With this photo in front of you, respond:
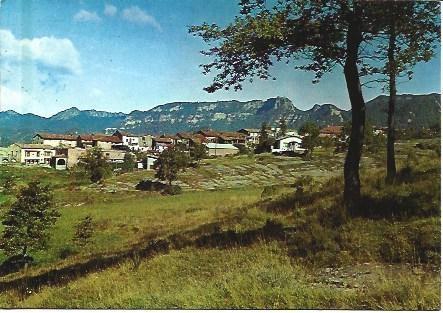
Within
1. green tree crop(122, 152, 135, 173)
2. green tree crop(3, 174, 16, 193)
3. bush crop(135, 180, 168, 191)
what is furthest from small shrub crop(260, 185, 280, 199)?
green tree crop(3, 174, 16, 193)

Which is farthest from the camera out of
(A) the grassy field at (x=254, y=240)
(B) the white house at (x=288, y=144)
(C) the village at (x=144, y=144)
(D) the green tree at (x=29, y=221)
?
(B) the white house at (x=288, y=144)

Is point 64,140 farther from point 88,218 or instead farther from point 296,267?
point 296,267

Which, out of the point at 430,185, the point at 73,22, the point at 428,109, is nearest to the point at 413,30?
the point at 428,109

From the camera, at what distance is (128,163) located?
4.52 m

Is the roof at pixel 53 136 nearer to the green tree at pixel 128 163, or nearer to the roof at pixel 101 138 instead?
the roof at pixel 101 138

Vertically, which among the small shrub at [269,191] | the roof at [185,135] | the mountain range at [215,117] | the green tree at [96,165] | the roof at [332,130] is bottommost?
the small shrub at [269,191]

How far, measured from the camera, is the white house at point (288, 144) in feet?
15.2

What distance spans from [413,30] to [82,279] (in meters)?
3.28

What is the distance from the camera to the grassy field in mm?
4070

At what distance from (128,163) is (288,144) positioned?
4.35 feet

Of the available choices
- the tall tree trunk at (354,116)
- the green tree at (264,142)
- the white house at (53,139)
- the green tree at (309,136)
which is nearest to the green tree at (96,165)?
the white house at (53,139)

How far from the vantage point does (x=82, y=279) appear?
14.3 ft

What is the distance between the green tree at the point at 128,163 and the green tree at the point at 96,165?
4.9 inches

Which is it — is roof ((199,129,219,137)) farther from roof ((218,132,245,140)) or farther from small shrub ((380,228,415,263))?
small shrub ((380,228,415,263))
